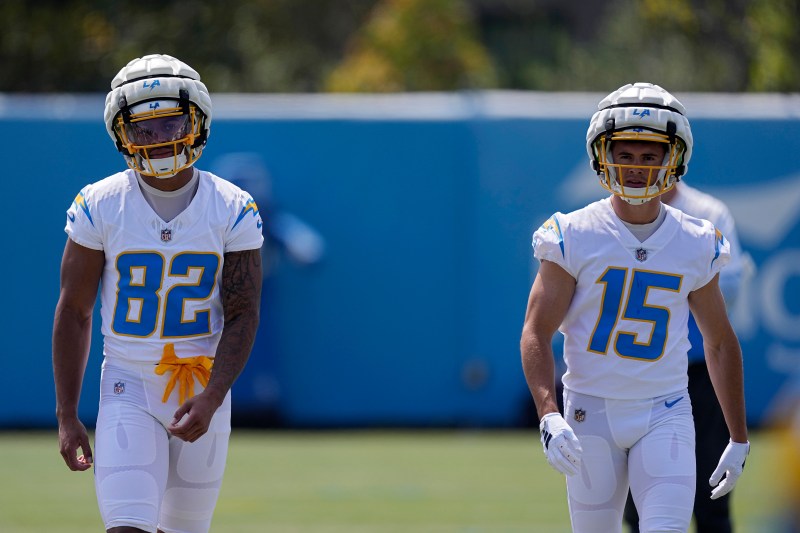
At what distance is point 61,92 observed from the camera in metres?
21.4

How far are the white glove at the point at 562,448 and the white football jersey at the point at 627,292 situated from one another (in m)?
0.32

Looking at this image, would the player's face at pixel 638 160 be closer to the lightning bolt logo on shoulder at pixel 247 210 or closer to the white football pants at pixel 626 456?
the white football pants at pixel 626 456

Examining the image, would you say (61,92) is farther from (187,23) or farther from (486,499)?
(486,499)

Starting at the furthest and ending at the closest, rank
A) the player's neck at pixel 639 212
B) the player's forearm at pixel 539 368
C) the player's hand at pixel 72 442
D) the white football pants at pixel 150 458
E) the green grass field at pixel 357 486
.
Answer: the green grass field at pixel 357 486 → the player's neck at pixel 639 212 → the player's forearm at pixel 539 368 → the player's hand at pixel 72 442 → the white football pants at pixel 150 458

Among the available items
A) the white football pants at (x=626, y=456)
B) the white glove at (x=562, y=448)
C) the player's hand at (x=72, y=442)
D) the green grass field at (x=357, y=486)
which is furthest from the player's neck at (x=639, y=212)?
the green grass field at (x=357, y=486)

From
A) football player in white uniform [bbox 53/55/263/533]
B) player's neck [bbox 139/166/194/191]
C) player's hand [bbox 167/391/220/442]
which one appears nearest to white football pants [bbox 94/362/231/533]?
football player in white uniform [bbox 53/55/263/533]

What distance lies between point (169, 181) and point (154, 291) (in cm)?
41

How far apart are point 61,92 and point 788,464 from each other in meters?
20.0

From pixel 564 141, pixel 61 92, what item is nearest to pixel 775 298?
pixel 564 141

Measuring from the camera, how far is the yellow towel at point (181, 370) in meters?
4.88

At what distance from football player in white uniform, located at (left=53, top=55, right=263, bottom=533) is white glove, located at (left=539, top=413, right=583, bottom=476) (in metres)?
1.10

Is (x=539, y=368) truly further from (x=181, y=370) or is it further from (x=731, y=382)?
(x=181, y=370)

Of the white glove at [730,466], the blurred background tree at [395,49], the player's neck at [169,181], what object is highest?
the blurred background tree at [395,49]

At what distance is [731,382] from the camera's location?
16.6 feet
